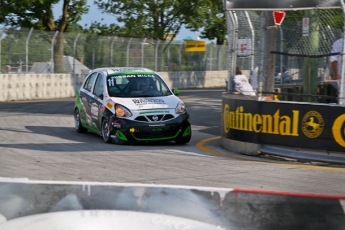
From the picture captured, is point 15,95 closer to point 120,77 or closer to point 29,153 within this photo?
point 120,77

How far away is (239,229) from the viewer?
598 cm

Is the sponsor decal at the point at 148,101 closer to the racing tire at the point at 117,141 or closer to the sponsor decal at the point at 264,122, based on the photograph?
the racing tire at the point at 117,141

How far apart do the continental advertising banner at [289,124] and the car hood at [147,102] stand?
59.6 inches

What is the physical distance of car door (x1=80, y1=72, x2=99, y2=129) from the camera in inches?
597

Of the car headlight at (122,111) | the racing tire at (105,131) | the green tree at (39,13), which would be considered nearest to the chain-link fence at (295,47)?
the car headlight at (122,111)

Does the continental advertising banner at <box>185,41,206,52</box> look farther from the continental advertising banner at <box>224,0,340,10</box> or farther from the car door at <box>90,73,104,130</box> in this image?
the continental advertising banner at <box>224,0,340,10</box>

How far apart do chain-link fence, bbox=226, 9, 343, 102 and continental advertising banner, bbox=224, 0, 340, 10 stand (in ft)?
0.77

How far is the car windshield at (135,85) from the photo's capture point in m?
14.4

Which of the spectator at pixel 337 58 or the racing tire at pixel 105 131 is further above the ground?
the spectator at pixel 337 58

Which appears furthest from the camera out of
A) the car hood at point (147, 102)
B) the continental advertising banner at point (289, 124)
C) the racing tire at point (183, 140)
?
the racing tire at point (183, 140)

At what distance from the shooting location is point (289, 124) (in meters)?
11.7

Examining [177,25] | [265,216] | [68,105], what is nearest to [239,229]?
[265,216]

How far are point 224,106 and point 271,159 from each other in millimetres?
1711

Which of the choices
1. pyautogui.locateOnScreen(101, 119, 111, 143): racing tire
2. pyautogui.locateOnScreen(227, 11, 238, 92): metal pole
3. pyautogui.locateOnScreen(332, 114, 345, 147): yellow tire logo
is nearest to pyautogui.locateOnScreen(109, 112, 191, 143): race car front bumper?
pyautogui.locateOnScreen(101, 119, 111, 143): racing tire
